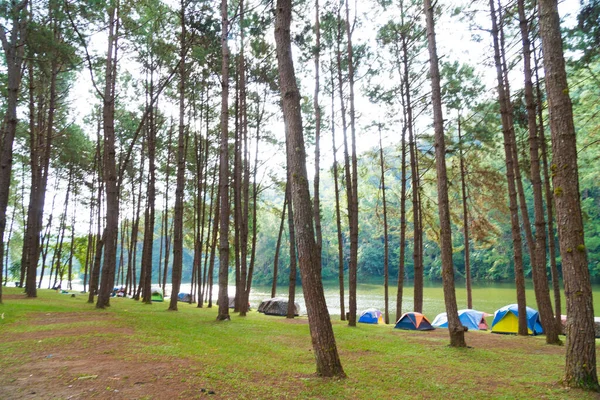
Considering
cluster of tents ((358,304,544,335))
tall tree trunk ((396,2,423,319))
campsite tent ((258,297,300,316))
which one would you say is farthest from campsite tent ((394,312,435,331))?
campsite tent ((258,297,300,316))

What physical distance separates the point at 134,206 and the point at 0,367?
2121 centimetres

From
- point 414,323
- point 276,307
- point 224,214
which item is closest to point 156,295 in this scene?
point 276,307

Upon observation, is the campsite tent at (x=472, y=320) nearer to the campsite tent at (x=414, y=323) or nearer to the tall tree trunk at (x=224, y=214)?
the campsite tent at (x=414, y=323)

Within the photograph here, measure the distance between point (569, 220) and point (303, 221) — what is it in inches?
129

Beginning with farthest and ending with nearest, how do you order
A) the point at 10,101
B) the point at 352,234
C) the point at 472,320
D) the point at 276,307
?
the point at 276,307
the point at 472,320
the point at 352,234
the point at 10,101

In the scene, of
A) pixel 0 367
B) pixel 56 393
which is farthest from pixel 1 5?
pixel 56 393

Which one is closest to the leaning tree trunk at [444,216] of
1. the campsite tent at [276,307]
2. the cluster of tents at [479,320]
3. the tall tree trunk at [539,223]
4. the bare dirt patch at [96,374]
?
the tall tree trunk at [539,223]

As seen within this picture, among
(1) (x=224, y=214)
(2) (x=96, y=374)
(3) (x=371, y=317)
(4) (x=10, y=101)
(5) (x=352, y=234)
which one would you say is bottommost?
(3) (x=371, y=317)

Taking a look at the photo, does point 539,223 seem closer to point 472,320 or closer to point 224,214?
point 224,214

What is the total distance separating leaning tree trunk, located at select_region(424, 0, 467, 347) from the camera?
770 centimetres

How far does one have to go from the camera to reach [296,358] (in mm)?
6254

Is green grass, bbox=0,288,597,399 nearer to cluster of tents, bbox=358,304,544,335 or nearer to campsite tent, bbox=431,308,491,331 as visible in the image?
cluster of tents, bbox=358,304,544,335

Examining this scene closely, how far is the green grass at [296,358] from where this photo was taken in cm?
432

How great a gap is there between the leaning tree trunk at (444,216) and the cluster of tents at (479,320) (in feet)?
15.7
